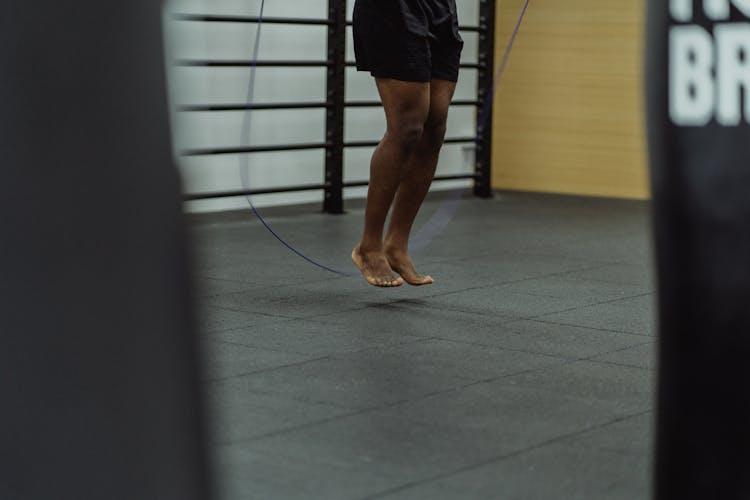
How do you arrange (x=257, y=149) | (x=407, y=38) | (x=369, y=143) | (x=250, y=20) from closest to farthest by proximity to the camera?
(x=407, y=38), (x=250, y=20), (x=257, y=149), (x=369, y=143)

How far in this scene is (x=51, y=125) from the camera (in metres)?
0.58

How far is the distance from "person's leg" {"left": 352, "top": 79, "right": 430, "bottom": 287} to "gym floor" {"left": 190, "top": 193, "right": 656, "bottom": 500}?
10 centimetres

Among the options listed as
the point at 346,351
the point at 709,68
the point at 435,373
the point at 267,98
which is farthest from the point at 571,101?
the point at 709,68

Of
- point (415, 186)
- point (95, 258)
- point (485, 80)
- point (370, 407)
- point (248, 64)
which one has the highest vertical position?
point (95, 258)

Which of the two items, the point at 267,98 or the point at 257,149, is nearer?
the point at 257,149

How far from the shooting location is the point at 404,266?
11.5 feet

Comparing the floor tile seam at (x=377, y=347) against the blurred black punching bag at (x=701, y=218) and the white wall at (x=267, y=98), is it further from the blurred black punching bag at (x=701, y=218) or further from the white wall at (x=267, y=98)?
the white wall at (x=267, y=98)

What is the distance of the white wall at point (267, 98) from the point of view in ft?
18.4

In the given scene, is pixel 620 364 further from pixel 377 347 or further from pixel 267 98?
pixel 267 98

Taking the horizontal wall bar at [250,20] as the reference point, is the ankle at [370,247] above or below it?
below

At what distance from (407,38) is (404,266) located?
633mm

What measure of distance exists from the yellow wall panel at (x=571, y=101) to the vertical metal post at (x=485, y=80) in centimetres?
30

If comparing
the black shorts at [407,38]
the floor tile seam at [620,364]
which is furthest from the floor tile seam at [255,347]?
the black shorts at [407,38]

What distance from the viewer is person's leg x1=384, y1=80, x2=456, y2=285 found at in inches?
136
